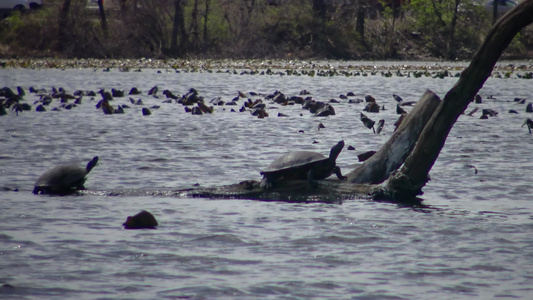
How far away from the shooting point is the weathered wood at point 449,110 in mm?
8672

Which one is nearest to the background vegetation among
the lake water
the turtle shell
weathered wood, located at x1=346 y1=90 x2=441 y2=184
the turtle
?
the lake water

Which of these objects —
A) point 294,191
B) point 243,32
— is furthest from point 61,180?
point 243,32

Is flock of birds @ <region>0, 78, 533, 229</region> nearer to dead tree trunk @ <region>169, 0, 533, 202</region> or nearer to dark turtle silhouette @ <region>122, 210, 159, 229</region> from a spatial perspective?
dead tree trunk @ <region>169, 0, 533, 202</region>

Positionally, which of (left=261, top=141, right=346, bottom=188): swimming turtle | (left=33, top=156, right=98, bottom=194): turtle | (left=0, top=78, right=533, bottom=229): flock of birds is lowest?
(left=0, top=78, right=533, bottom=229): flock of birds

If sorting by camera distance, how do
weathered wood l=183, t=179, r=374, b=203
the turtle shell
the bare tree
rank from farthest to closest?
1. the bare tree
2. weathered wood l=183, t=179, r=374, b=203
3. the turtle shell

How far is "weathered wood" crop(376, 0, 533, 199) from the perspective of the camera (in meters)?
8.67

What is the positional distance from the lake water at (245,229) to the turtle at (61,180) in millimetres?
162

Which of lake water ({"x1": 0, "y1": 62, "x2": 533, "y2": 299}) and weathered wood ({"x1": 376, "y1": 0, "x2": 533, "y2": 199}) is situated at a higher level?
weathered wood ({"x1": 376, "y1": 0, "x2": 533, "y2": 199})

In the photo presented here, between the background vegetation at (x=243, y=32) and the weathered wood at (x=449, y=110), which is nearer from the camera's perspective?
the weathered wood at (x=449, y=110)

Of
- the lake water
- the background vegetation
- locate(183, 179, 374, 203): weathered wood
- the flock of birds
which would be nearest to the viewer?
the lake water

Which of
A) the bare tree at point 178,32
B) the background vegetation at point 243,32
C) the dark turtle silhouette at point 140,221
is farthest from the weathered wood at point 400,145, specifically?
the background vegetation at point 243,32

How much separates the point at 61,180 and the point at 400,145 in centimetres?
377

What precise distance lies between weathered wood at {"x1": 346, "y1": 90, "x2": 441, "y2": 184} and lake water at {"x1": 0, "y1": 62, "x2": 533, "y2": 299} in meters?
0.48

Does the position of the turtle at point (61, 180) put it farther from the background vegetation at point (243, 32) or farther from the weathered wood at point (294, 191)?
the background vegetation at point (243, 32)
